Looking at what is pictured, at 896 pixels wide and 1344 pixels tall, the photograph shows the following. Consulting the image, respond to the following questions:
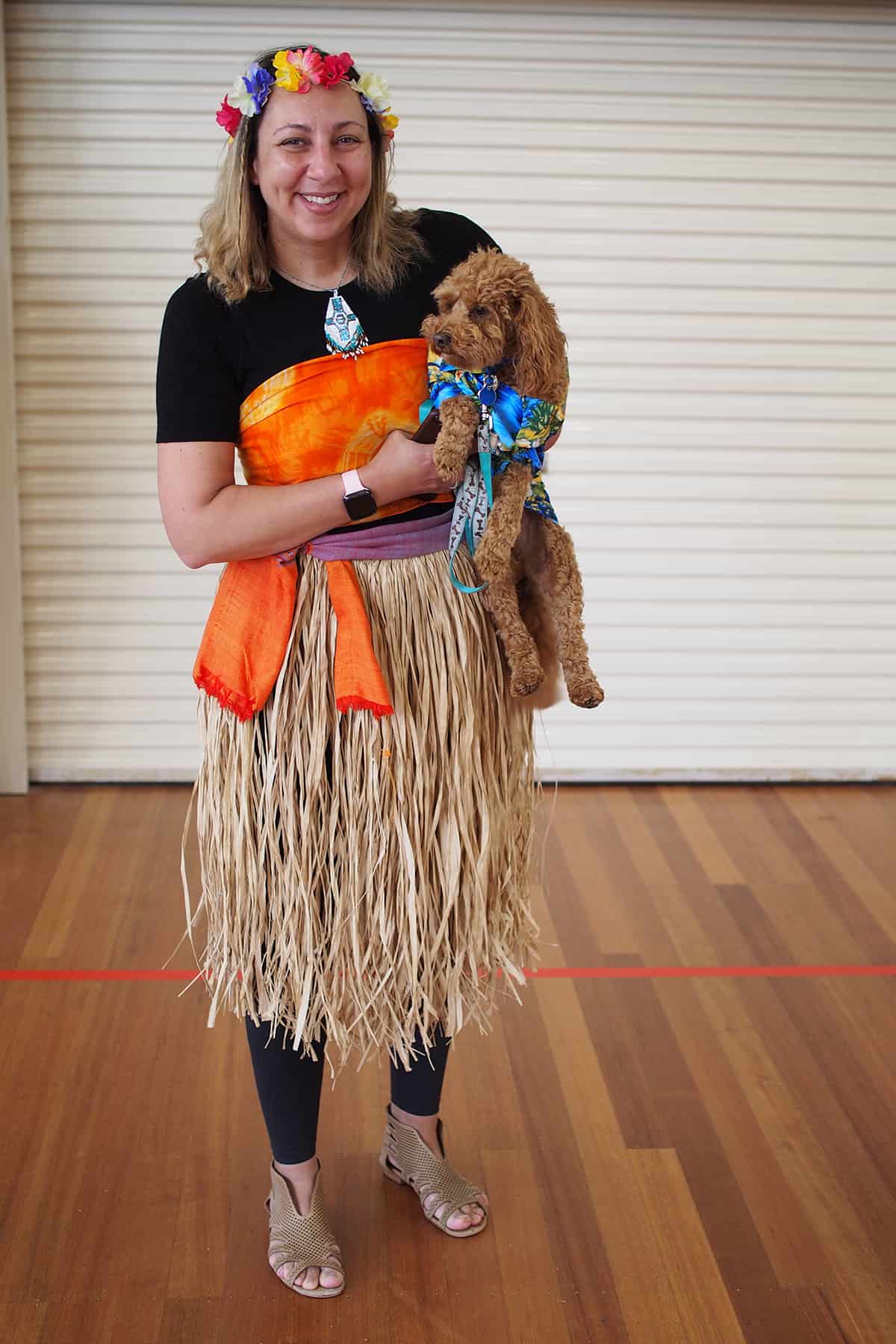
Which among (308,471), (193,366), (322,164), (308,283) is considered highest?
(322,164)

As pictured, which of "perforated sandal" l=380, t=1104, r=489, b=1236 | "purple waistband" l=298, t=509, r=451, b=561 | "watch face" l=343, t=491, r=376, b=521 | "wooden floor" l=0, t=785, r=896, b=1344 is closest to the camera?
"watch face" l=343, t=491, r=376, b=521

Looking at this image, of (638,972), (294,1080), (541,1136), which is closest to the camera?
(294,1080)

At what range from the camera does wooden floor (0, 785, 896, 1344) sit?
6.05 feet

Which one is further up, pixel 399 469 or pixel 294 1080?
pixel 399 469

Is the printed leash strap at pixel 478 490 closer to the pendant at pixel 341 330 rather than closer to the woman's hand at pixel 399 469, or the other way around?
the woman's hand at pixel 399 469

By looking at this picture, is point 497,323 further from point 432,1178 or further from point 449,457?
point 432,1178

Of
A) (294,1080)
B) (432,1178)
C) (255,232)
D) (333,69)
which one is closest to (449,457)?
(255,232)

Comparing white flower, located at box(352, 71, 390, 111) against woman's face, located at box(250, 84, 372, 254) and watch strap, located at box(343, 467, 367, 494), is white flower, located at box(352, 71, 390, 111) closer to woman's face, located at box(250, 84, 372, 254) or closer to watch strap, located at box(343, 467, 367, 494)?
woman's face, located at box(250, 84, 372, 254)

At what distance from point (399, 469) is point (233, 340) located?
0.26 m

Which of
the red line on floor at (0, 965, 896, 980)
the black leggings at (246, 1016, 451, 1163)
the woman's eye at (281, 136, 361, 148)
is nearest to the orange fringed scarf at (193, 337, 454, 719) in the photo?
the woman's eye at (281, 136, 361, 148)

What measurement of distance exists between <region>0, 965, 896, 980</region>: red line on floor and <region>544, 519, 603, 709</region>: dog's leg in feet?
3.80

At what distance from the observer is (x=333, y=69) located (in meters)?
1.54

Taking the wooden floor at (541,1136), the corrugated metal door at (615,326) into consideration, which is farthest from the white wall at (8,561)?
the wooden floor at (541,1136)

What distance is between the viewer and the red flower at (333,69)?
1.53 meters
